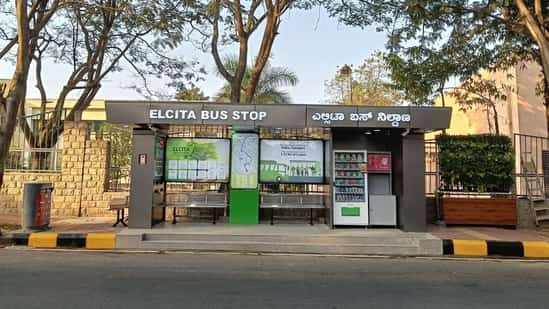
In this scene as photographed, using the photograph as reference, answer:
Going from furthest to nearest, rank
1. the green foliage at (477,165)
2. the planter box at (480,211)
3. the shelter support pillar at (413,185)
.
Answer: the green foliage at (477,165) → the planter box at (480,211) → the shelter support pillar at (413,185)

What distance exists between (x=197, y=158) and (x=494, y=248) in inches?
308

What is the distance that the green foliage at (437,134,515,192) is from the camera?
39.1ft

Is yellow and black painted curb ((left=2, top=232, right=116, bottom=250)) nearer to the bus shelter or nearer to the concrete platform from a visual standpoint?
the concrete platform

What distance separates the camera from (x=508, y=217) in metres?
11.6

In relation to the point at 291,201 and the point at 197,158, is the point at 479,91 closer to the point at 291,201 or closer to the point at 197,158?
the point at 291,201

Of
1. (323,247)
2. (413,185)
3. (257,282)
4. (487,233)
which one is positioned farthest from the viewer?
(487,233)

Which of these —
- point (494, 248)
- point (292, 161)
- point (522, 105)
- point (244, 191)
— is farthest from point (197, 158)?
point (522, 105)

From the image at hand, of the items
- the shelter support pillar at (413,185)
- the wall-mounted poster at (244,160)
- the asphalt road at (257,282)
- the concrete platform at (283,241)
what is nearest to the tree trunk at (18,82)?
the asphalt road at (257,282)

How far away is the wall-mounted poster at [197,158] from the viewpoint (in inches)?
445

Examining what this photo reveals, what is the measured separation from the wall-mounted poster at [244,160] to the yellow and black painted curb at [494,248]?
5.06 meters

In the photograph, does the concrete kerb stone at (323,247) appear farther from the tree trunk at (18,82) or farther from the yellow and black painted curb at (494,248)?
the tree trunk at (18,82)

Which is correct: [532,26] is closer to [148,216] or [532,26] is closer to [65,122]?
[148,216]

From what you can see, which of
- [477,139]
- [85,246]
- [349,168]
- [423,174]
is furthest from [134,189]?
[477,139]

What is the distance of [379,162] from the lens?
434 inches
